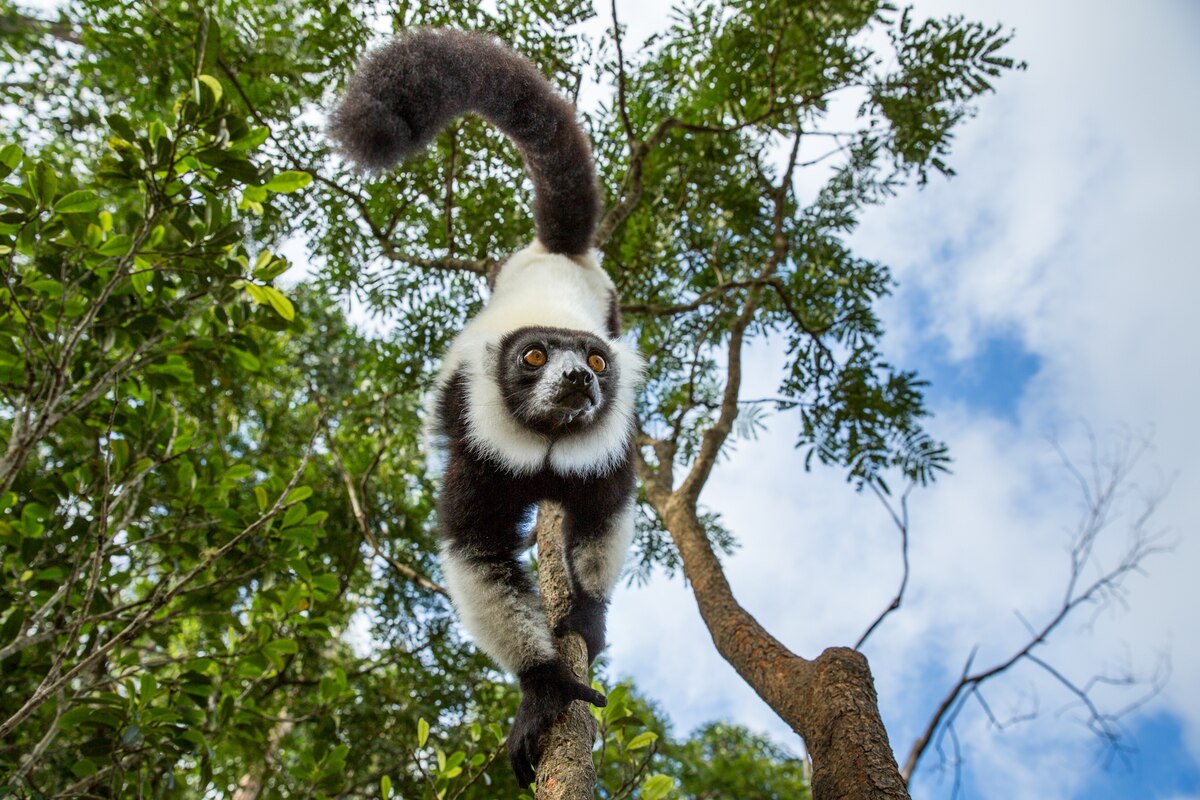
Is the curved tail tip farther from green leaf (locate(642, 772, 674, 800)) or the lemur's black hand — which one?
green leaf (locate(642, 772, 674, 800))

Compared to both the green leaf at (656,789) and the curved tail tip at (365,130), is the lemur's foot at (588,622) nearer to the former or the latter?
the green leaf at (656,789)

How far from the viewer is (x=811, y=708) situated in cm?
204

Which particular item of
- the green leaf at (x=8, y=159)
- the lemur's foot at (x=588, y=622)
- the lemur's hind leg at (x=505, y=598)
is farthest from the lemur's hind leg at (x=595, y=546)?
the green leaf at (x=8, y=159)

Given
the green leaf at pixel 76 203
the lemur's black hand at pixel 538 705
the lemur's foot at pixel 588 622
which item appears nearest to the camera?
the lemur's black hand at pixel 538 705

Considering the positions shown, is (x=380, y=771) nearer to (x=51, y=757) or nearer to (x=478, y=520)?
(x=51, y=757)

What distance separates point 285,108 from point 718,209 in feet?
8.69

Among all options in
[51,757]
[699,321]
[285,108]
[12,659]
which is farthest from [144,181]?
[699,321]

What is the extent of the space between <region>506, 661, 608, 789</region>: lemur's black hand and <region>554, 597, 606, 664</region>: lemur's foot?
0.84ft

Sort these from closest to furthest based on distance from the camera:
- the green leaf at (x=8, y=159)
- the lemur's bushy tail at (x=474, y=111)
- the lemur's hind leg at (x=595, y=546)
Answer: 1. the green leaf at (x=8, y=159)
2. the lemur's hind leg at (x=595, y=546)
3. the lemur's bushy tail at (x=474, y=111)

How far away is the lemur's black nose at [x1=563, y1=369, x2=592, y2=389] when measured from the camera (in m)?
2.93

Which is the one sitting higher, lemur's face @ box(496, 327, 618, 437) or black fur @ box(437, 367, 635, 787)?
lemur's face @ box(496, 327, 618, 437)

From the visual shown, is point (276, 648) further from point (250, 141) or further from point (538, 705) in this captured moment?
point (250, 141)

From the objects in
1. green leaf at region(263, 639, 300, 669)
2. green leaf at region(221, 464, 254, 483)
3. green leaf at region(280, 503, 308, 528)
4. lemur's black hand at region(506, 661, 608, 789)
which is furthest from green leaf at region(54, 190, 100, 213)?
lemur's black hand at region(506, 661, 608, 789)

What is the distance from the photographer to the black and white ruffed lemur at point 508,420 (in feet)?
9.20
